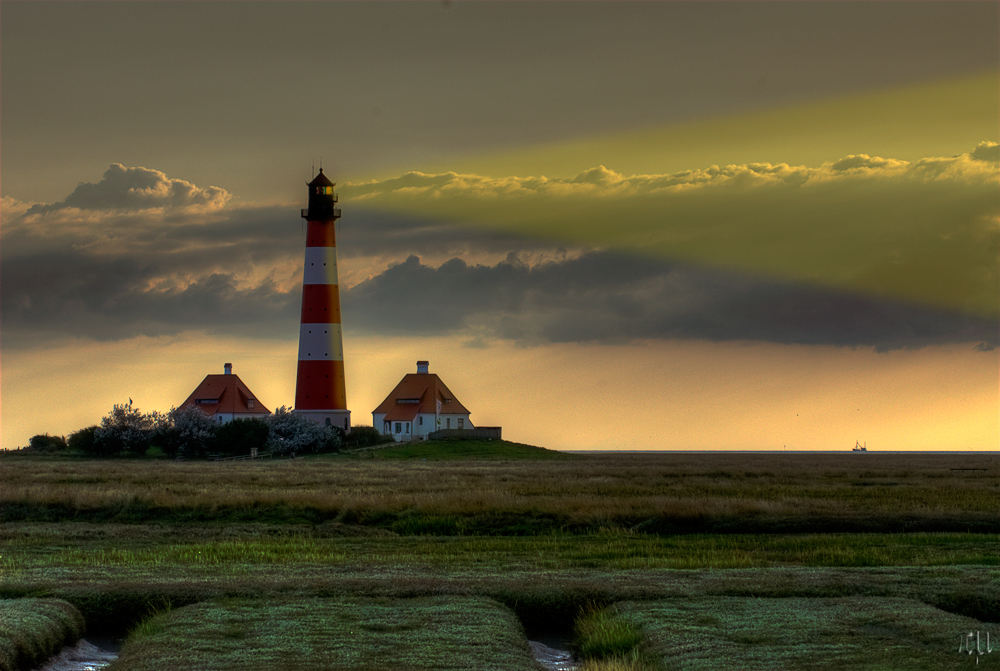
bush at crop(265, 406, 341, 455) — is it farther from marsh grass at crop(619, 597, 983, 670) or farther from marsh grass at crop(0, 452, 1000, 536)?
marsh grass at crop(619, 597, 983, 670)

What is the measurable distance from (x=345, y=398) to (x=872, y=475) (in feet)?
121

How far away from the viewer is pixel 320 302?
243 feet

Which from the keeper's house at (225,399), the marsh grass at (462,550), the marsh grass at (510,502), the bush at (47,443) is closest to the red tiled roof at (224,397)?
the keeper's house at (225,399)

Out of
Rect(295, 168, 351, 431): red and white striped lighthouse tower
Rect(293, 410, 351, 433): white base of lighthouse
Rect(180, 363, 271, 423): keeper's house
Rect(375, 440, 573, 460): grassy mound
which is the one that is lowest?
Rect(375, 440, 573, 460): grassy mound

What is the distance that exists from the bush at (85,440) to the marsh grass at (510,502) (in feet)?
73.8

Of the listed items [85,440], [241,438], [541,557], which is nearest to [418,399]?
[241,438]

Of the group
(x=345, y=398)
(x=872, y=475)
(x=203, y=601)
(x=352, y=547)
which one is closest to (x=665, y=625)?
(x=203, y=601)

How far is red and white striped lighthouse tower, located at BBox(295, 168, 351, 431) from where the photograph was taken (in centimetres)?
7400

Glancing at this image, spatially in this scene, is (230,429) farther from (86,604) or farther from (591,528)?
(86,604)

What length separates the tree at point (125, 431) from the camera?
76.7m

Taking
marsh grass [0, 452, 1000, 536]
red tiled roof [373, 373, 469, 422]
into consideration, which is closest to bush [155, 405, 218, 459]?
red tiled roof [373, 373, 469, 422]

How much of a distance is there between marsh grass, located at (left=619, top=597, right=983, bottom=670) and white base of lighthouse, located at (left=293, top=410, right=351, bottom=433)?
201 feet

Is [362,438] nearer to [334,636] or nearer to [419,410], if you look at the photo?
[419,410]

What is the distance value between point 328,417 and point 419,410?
16872mm
